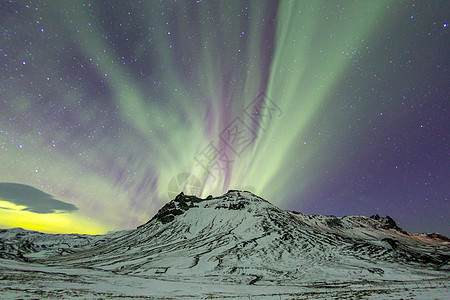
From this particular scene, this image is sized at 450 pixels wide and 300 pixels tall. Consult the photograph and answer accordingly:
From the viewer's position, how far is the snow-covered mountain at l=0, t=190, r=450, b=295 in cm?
6053

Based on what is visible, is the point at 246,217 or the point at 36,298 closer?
the point at 36,298

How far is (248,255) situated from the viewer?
88812 mm

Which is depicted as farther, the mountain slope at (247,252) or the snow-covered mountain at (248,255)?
the mountain slope at (247,252)

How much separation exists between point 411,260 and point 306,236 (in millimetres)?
44554

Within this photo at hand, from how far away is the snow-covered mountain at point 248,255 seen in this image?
60531 millimetres

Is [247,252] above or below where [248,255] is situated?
above

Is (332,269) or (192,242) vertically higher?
(192,242)

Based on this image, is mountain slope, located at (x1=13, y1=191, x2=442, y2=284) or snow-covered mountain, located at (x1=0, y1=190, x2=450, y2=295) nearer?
snow-covered mountain, located at (x1=0, y1=190, x2=450, y2=295)

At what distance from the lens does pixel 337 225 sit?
195625 millimetres

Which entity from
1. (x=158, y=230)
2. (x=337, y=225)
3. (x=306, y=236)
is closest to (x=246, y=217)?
(x=306, y=236)

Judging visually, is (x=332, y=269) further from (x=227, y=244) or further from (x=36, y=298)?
(x=36, y=298)

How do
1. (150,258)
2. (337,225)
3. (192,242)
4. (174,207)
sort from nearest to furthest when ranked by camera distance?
(150,258) < (192,242) < (174,207) < (337,225)

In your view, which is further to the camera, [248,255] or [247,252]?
[247,252]

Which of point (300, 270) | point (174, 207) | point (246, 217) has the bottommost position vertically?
point (300, 270)
